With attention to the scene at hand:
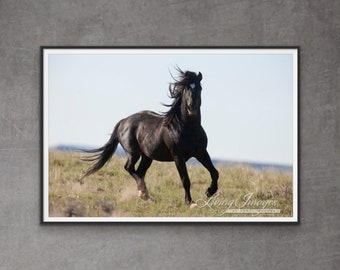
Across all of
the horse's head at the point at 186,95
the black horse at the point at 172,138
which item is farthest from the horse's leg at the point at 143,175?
the horse's head at the point at 186,95

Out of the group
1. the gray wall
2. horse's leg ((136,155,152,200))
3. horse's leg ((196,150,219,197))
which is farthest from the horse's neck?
the gray wall

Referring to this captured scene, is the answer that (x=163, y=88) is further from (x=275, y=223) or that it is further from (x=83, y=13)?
(x=275, y=223)

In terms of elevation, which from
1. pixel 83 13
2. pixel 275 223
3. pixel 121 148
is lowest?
pixel 275 223

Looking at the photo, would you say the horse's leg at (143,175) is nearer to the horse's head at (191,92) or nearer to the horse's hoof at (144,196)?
the horse's hoof at (144,196)

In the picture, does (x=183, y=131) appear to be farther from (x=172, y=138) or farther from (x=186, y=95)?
(x=186, y=95)

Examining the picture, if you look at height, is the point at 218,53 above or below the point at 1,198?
above

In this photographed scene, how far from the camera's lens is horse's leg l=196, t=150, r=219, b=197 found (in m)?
3.44

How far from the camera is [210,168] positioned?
3.44 m

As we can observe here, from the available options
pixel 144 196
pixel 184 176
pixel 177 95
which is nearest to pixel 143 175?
pixel 144 196

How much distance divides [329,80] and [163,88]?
94 centimetres

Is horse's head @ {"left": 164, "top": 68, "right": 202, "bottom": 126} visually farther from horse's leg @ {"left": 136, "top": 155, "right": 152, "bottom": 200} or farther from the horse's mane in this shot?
horse's leg @ {"left": 136, "top": 155, "right": 152, "bottom": 200}

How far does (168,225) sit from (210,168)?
401mm

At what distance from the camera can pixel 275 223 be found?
345 cm

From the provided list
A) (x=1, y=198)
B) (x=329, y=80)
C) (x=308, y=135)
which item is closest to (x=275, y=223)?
(x=308, y=135)
